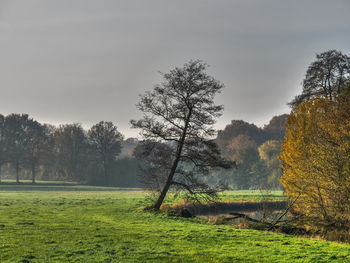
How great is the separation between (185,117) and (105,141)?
68.4 metres

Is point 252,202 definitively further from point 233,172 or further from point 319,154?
point 233,172

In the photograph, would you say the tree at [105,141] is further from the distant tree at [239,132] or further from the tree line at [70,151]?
the distant tree at [239,132]

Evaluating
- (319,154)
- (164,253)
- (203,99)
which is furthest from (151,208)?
(164,253)

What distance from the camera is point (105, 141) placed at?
9469 cm

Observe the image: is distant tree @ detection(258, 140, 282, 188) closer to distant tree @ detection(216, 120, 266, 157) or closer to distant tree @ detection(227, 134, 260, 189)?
distant tree @ detection(227, 134, 260, 189)

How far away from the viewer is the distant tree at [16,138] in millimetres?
79375

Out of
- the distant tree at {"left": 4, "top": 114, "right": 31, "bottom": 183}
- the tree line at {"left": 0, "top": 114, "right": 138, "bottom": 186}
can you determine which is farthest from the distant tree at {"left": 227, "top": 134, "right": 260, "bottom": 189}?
the distant tree at {"left": 4, "top": 114, "right": 31, "bottom": 183}

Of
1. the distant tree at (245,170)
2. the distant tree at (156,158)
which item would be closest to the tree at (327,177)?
the distant tree at (156,158)

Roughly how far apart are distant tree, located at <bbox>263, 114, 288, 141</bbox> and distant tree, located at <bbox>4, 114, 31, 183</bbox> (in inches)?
3011

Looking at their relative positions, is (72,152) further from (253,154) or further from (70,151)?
(253,154)

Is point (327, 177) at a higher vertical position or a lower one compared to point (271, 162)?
lower

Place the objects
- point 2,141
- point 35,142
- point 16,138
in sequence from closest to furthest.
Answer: point 2,141 < point 16,138 < point 35,142

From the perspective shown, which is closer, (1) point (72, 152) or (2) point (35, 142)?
(2) point (35, 142)

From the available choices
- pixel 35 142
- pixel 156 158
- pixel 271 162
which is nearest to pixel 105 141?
pixel 35 142
